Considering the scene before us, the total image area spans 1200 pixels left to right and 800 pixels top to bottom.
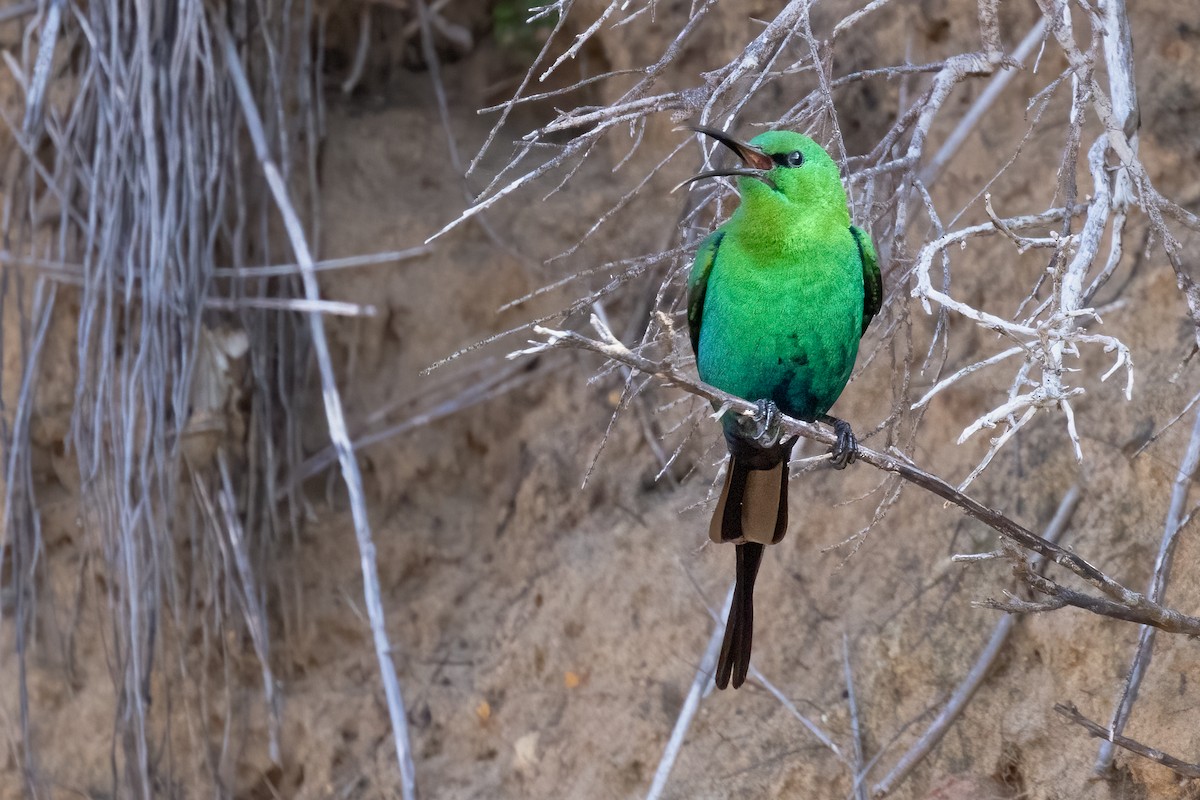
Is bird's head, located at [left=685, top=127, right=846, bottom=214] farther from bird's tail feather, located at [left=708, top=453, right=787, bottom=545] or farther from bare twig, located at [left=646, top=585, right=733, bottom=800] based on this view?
bare twig, located at [left=646, top=585, right=733, bottom=800]

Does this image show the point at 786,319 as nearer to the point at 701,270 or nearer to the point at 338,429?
the point at 701,270

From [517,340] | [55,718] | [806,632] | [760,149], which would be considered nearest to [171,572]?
[55,718]

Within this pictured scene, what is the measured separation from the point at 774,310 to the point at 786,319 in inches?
1.1

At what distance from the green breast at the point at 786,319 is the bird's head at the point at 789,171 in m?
0.09

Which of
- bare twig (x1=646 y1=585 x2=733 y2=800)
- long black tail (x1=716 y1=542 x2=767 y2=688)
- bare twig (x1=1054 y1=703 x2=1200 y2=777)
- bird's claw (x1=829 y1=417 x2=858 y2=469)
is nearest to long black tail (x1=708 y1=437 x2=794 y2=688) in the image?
long black tail (x1=716 y1=542 x2=767 y2=688)

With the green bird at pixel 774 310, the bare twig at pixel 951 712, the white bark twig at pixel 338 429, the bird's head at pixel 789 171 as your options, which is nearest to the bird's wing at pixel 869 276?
the green bird at pixel 774 310

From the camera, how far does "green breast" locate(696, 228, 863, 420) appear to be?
255 centimetres

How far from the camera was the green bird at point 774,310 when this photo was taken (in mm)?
2521

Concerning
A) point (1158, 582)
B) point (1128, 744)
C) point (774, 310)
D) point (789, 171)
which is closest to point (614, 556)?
point (774, 310)

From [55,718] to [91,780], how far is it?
0.19m

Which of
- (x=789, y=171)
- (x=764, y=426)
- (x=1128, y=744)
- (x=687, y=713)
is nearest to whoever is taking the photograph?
(x=1128, y=744)

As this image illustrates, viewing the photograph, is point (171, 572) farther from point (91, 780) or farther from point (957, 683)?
point (957, 683)

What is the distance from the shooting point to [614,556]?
3.55m

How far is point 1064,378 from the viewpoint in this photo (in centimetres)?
304
